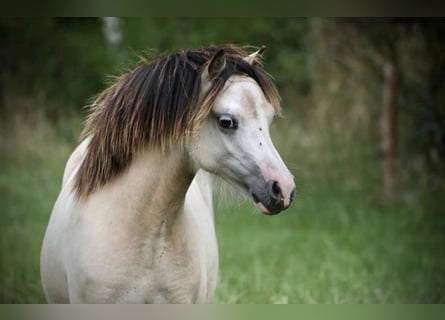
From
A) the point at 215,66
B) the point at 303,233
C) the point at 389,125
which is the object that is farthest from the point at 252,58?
the point at 389,125

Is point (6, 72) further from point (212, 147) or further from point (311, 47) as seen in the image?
point (212, 147)

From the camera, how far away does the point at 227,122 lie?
2320 mm

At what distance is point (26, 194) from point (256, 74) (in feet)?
13.7

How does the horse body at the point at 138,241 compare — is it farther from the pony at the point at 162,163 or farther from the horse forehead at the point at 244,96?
the horse forehead at the point at 244,96

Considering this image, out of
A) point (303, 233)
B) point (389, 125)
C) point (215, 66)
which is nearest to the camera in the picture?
point (215, 66)

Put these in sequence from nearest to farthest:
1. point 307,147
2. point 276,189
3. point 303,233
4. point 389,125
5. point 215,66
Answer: point 276,189 < point 215,66 < point 303,233 < point 389,125 < point 307,147

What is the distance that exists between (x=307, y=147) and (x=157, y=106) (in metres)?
4.49

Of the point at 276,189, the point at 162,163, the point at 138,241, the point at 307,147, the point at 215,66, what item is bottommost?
the point at 138,241

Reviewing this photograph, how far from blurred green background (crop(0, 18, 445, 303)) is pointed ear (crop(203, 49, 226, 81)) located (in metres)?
1.44

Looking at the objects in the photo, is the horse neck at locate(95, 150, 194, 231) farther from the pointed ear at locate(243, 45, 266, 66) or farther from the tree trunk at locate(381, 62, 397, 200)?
the tree trunk at locate(381, 62, 397, 200)

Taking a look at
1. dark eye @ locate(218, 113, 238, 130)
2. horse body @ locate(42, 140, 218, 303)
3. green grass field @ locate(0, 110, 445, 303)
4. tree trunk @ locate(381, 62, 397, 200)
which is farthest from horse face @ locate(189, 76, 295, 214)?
tree trunk @ locate(381, 62, 397, 200)

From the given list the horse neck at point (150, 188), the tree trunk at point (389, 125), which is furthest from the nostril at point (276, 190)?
the tree trunk at point (389, 125)

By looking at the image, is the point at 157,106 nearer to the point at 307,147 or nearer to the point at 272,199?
the point at 272,199

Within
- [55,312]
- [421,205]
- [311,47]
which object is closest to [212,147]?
[55,312]
